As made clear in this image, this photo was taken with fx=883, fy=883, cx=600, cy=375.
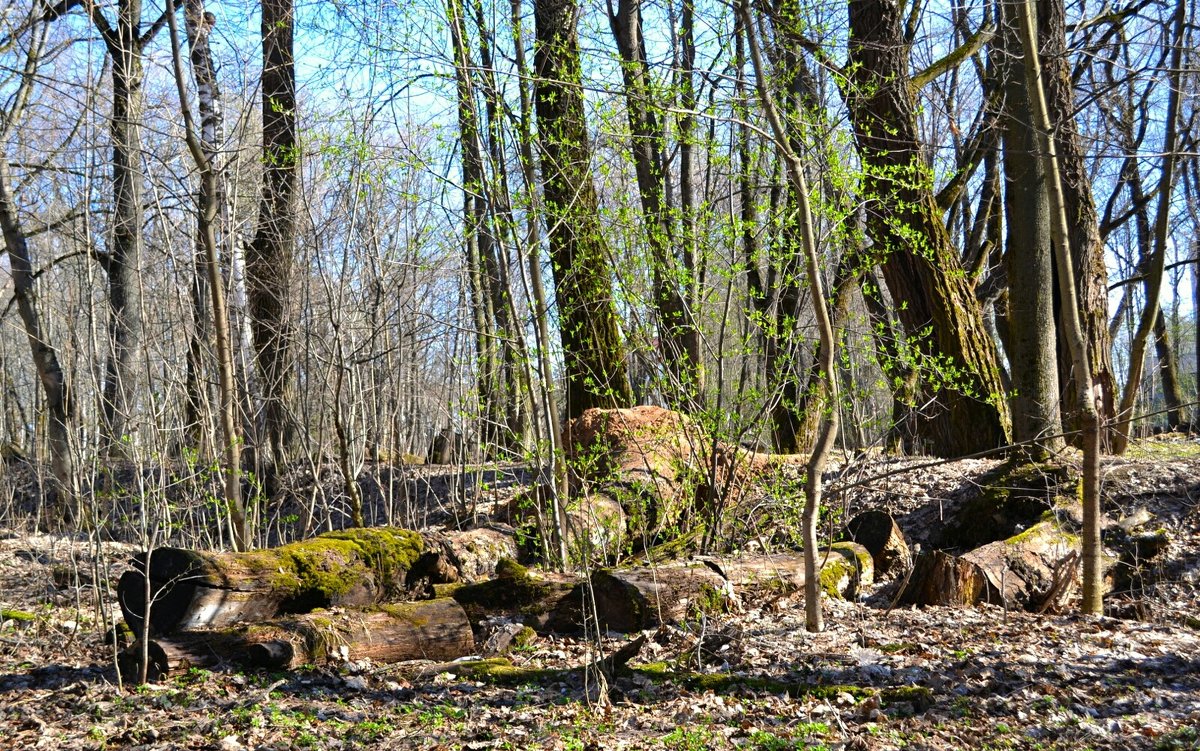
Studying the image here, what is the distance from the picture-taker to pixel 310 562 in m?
5.21

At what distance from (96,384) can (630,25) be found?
22.0 ft

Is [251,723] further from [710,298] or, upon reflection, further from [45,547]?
[45,547]

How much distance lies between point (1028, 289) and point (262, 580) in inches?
252

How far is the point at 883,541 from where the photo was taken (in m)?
6.55

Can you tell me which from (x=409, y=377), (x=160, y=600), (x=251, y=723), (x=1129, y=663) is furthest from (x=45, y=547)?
(x=1129, y=663)

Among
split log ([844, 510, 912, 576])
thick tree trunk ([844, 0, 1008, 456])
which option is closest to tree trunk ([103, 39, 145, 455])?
split log ([844, 510, 912, 576])

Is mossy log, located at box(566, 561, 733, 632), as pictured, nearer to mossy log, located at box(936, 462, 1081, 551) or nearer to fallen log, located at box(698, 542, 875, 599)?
fallen log, located at box(698, 542, 875, 599)

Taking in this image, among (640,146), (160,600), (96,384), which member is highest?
(640,146)

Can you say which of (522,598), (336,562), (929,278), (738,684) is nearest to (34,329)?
(336,562)

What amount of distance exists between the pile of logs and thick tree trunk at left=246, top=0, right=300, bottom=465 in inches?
94.3

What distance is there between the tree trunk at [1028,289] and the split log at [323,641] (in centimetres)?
463

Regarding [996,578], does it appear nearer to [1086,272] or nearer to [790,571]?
[790,571]

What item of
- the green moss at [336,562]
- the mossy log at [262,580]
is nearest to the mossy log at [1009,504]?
the green moss at [336,562]

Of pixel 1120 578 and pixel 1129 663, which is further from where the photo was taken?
pixel 1120 578
